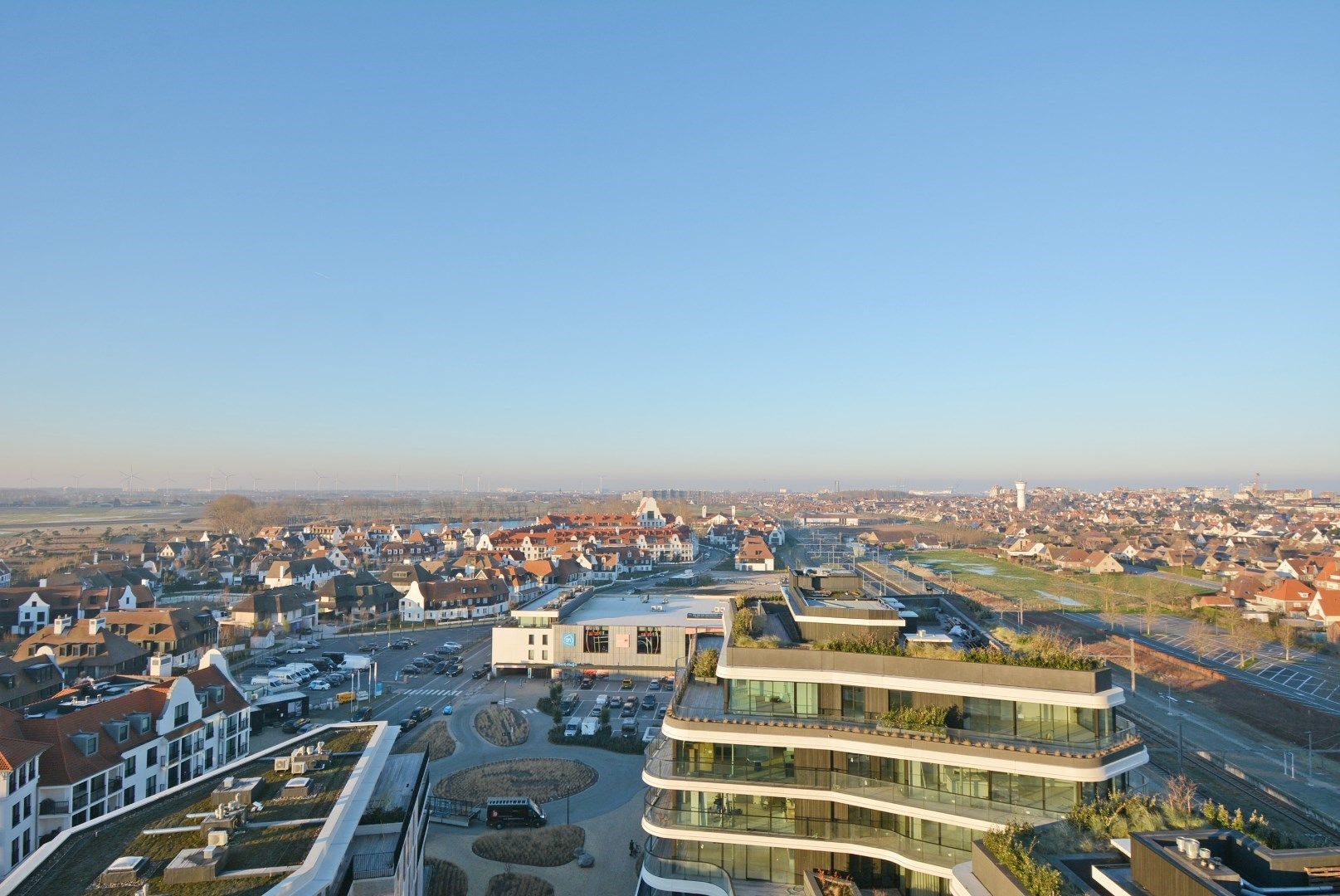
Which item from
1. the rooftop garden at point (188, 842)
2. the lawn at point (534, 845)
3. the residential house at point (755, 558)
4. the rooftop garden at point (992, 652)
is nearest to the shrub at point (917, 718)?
the rooftop garden at point (992, 652)

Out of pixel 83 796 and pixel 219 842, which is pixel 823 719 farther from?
pixel 83 796

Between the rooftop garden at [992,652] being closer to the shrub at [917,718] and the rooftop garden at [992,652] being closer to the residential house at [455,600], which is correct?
the shrub at [917,718]

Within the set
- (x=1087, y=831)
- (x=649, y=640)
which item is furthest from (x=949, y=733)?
(x=649, y=640)

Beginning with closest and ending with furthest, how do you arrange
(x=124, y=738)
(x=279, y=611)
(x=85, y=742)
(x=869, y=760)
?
(x=869, y=760), (x=85, y=742), (x=124, y=738), (x=279, y=611)

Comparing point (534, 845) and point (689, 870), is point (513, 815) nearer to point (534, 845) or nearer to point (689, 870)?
point (534, 845)

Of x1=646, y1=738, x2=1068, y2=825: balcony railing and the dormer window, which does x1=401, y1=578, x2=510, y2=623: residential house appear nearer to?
the dormer window

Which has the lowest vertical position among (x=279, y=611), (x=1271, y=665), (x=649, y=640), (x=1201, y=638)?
(x=1271, y=665)

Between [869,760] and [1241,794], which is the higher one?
[869,760]
